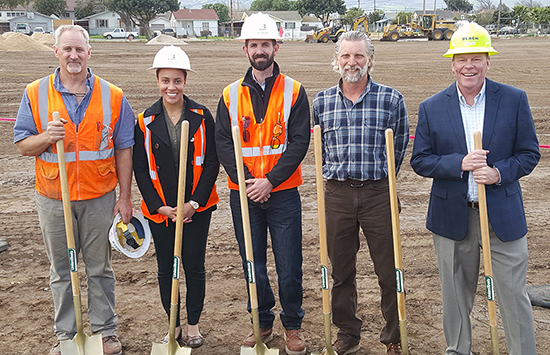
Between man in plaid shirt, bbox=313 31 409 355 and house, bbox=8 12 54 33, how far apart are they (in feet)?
232

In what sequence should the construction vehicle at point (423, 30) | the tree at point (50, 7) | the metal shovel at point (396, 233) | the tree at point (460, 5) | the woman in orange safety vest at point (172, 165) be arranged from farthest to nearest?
the tree at point (460, 5) → the tree at point (50, 7) → the construction vehicle at point (423, 30) → the woman in orange safety vest at point (172, 165) → the metal shovel at point (396, 233)

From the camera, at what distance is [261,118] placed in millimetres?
4289

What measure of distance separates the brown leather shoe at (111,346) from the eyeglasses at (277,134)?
206 cm

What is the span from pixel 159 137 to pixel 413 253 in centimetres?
348

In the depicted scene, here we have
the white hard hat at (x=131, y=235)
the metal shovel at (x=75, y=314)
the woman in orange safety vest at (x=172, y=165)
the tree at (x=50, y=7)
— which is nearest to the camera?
the metal shovel at (x=75, y=314)

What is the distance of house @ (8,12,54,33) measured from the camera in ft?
222

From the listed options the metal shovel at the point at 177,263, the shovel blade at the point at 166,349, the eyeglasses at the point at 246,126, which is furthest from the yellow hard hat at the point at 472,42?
the shovel blade at the point at 166,349

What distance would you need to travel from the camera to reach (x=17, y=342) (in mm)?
4711

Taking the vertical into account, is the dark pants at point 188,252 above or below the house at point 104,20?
below

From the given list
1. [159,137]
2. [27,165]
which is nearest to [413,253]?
[159,137]

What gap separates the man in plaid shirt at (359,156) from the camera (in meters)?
4.14

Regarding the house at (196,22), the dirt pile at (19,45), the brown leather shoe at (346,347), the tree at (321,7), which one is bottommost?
the brown leather shoe at (346,347)

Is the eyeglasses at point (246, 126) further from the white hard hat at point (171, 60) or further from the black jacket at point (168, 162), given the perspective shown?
the white hard hat at point (171, 60)

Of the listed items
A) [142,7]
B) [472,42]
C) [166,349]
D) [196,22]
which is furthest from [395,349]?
[196,22]
